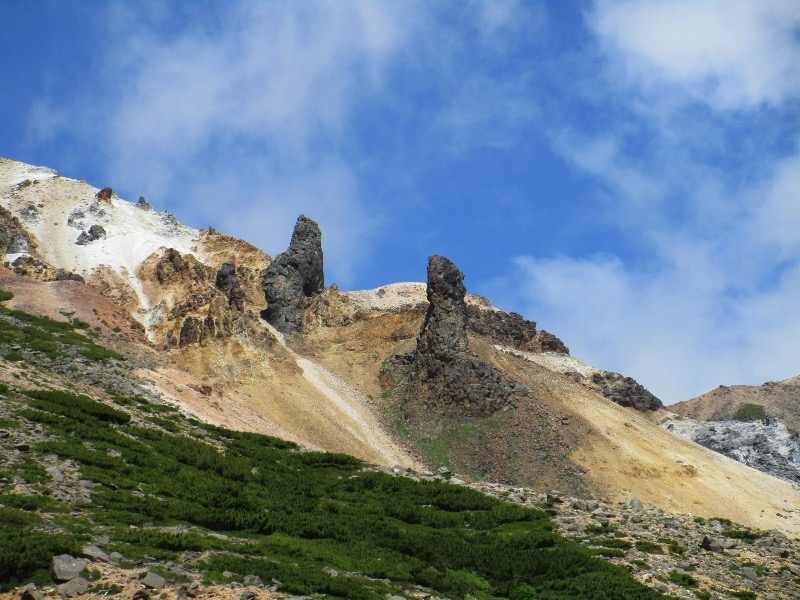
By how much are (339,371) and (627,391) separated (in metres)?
60.8

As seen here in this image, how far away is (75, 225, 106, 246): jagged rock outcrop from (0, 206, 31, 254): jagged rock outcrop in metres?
9.30

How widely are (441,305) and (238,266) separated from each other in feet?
145

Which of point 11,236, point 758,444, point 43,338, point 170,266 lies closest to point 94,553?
point 43,338

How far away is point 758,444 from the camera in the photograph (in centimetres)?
10706

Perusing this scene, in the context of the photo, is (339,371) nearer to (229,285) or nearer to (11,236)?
(229,285)

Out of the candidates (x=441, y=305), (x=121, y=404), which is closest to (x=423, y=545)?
(x=121, y=404)

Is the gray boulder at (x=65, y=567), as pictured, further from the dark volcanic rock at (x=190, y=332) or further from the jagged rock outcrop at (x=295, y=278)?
the jagged rock outcrop at (x=295, y=278)

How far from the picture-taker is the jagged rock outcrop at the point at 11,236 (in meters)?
92.7

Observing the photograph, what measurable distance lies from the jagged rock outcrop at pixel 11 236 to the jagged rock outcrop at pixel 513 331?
70839mm

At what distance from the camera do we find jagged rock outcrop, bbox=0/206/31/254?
92688 millimetres

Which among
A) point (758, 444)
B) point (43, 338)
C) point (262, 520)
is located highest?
point (758, 444)

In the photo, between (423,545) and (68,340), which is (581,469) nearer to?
(423,545)

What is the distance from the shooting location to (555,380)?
90.7 meters

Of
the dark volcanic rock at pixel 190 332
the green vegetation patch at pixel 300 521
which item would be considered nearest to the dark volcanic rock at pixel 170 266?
the dark volcanic rock at pixel 190 332
